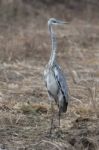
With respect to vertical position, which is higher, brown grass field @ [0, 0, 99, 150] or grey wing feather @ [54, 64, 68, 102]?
grey wing feather @ [54, 64, 68, 102]

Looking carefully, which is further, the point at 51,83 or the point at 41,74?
the point at 41,74

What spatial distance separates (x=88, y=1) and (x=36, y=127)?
11676 millimetres

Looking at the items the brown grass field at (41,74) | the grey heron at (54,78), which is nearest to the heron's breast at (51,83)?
the grey heron at (54,78)

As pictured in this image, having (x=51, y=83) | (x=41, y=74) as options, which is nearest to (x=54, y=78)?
(x=51, y=83)

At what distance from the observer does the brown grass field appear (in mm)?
7546

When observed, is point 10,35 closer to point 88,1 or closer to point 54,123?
point 88,1

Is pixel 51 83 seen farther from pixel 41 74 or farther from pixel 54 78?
pixel 41 74

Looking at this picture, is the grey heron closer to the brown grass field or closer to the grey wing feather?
the grey wing feather

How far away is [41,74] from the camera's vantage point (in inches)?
456

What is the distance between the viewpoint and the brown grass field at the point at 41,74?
7546 millimetres

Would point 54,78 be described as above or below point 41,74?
above

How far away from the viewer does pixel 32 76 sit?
37.7 feet

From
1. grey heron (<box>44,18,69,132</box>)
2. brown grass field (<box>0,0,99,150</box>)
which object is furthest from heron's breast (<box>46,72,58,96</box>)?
brown grass field (<box>0,0,99,150</box>)

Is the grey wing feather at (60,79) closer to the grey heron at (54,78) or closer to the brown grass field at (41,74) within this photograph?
the grey heron at (54,78)
